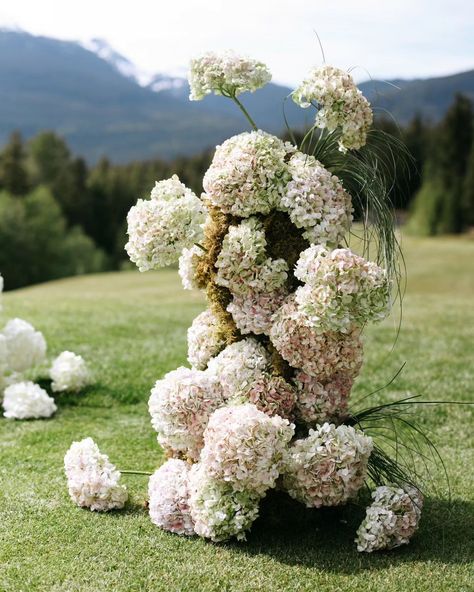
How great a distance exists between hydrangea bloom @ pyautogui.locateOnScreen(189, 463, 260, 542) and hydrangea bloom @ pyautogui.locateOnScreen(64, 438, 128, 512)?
84 cm

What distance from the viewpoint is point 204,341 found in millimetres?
6156

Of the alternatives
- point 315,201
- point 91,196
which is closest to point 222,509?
point 315,201

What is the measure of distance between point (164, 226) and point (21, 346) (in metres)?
4.42

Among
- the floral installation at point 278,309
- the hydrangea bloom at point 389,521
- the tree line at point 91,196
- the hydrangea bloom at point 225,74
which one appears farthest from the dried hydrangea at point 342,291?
the tree line at point 91,196

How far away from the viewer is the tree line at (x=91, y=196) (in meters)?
62.3

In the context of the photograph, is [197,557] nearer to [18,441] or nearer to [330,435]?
[330,435]

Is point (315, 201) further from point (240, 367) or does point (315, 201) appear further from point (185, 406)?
point (185, 406)

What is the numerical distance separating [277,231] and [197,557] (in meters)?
2.22

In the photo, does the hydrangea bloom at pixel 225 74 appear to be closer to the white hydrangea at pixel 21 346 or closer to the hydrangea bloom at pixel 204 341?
the hydrangea bloom at pixel 204 341

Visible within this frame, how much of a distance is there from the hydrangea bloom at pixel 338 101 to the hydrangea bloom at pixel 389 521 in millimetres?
2384

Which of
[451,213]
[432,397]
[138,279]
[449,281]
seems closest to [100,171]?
[451,213]

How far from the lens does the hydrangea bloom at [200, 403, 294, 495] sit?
5.15m

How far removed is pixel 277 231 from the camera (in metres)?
5.73

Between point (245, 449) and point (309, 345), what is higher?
point (309, 345)
